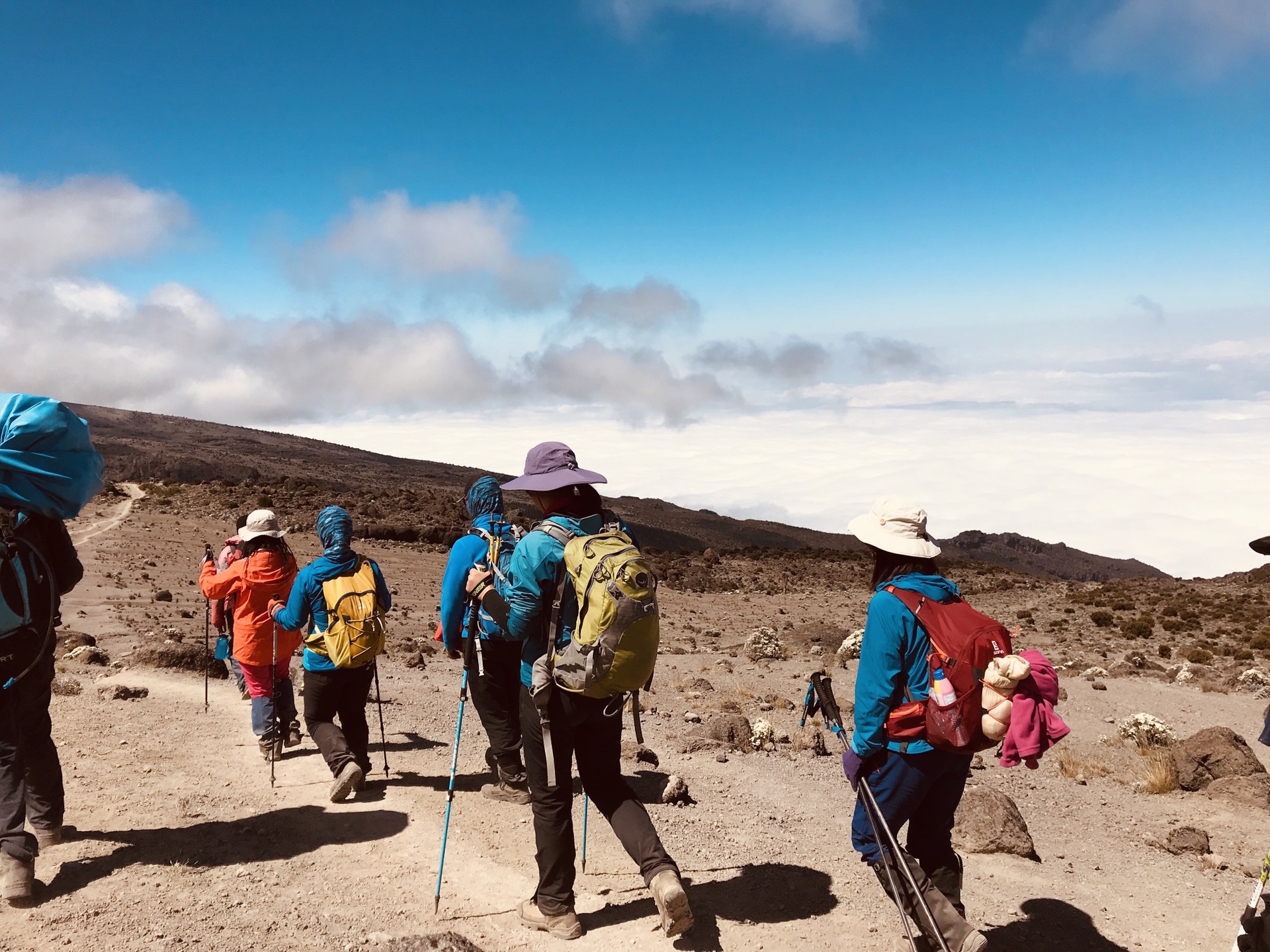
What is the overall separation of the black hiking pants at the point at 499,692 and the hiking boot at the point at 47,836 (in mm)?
2221

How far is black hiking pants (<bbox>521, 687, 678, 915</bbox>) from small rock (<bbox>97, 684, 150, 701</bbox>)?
635 cm

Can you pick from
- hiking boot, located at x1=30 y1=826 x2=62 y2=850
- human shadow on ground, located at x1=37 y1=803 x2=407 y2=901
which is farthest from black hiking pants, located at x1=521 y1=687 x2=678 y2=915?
hiking boot, located at x1=30 y1=826 x2=62 y2=850

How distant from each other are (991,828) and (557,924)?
10.5ft

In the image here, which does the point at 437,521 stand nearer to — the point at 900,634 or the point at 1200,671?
the point at 1200,671

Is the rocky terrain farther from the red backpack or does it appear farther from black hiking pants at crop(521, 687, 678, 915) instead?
the red backpack

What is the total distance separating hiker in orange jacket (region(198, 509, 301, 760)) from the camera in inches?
245

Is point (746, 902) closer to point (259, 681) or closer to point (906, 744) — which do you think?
point (906, 744)

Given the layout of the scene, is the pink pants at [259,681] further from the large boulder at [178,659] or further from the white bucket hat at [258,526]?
the large boulder at [178,659]

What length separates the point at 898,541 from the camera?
343 centimetres

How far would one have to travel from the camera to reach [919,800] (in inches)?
132

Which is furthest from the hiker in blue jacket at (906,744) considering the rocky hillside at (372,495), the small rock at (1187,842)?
the rocky hillside at (372,495)

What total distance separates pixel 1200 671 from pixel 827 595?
16.2m

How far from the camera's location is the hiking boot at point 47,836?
14.4 ft

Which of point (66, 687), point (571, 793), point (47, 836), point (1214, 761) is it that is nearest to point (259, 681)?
point (47, 836)
